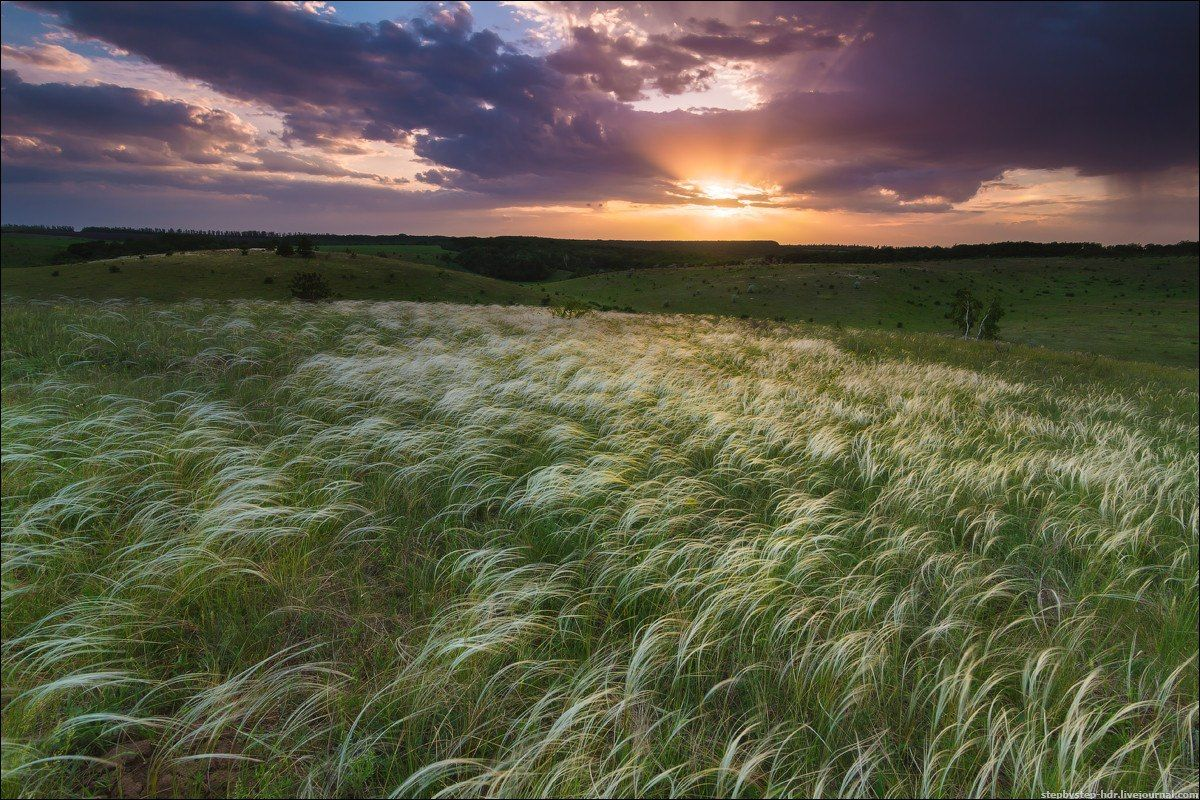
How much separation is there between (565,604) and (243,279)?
2003 inches

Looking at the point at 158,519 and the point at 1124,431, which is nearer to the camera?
the point at 158,519

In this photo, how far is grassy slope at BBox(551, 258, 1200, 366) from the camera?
40281 millimetres

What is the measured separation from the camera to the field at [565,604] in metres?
1.87

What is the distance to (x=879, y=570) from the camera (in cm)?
323

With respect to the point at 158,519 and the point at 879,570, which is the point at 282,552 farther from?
the point at 879,570

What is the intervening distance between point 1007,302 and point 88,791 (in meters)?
79.5

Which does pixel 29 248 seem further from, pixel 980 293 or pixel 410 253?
pixel 980 293

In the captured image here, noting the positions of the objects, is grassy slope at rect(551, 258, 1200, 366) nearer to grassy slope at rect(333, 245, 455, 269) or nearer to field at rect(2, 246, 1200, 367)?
field at rect(2, 246, 1200, 367)

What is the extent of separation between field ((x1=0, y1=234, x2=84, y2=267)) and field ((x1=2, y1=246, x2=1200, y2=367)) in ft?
162

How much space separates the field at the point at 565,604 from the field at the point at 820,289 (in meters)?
38.1

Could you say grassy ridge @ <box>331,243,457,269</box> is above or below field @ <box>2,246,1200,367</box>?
above

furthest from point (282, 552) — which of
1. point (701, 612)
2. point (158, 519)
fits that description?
point (701, 612)

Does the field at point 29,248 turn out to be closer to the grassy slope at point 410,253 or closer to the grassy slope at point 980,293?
the grassy slope at point 410,253

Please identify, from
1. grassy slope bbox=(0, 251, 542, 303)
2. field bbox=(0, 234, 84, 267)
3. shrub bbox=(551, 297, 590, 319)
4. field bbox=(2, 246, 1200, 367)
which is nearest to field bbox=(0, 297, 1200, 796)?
shrub bbox=(551, 297, 590, 319)
